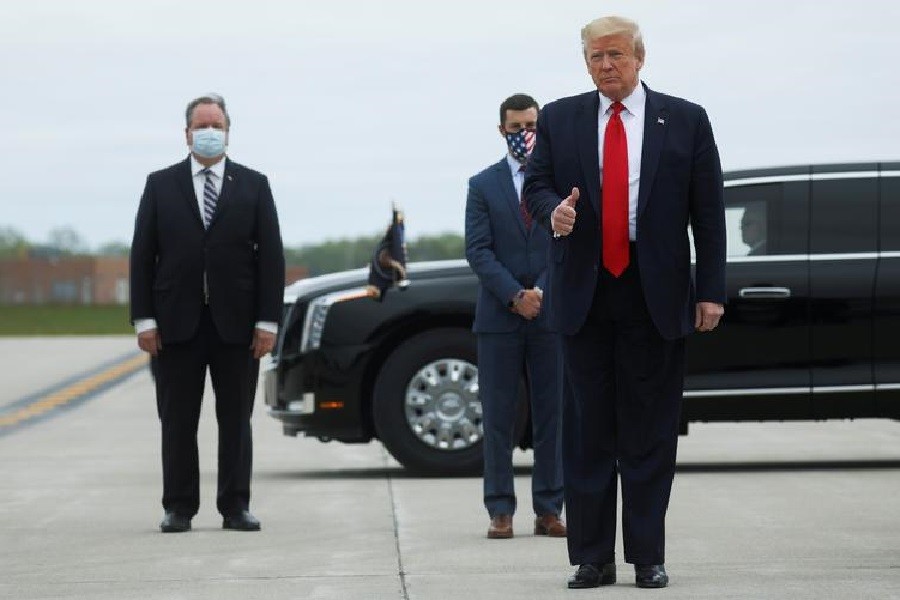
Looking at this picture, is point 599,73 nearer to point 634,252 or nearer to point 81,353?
point 634,252

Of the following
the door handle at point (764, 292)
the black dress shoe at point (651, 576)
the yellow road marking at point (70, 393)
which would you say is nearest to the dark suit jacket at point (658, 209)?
the black dress shoe at point (651, 576)

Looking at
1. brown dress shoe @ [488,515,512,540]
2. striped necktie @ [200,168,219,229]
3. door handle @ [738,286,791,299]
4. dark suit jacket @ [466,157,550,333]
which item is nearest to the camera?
brown dress shoe @ [488,515,512,540]

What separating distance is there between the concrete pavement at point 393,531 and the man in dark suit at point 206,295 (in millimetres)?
328

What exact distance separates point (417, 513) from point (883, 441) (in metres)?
5.85

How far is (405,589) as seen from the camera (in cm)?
732

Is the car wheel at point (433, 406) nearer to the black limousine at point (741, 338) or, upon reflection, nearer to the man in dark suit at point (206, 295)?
the black limousine at point (741, 338)

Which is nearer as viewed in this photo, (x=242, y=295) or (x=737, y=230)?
(x=242, y=295)

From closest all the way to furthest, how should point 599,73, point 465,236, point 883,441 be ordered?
point 599,73 → point 465,236 → point 883,441

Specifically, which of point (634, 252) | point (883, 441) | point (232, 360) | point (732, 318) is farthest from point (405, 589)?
point (883, 441)

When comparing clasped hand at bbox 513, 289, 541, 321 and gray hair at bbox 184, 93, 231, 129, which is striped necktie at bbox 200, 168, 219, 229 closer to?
gray hair at bbox 184, 93, 231, 129

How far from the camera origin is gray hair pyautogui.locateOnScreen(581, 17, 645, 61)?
22.8 feet

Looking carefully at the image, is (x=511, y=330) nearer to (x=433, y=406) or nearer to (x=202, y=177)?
(x=202, y=177)

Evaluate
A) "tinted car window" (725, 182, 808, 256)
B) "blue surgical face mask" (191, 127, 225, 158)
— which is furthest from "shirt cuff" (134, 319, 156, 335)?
"tinted car window" (725, 182, 808, 256)

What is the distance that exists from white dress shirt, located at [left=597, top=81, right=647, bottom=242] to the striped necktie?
9.11 ft
